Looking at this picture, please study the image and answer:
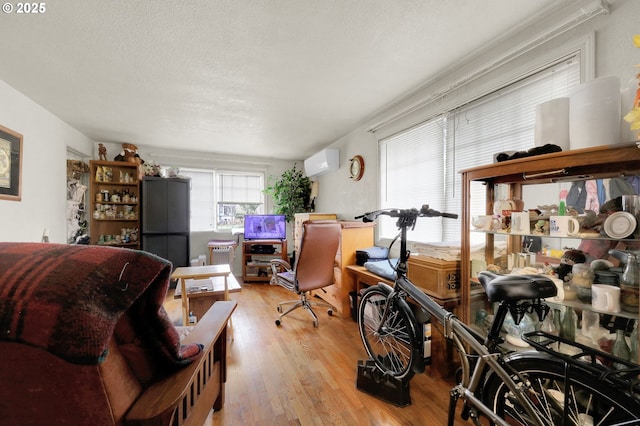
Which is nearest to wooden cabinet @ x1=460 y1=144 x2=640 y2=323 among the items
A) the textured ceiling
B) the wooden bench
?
the wooden bench

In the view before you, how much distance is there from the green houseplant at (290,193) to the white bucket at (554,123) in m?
4.04

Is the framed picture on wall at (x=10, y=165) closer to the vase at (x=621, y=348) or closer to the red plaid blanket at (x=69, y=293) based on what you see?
the red plaid blanket at (x=69, y=293)

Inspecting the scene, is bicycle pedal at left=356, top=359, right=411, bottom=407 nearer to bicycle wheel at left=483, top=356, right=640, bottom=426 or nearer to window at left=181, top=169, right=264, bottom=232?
bicycle wheel at left=483, top=356, right=640, bottom=426

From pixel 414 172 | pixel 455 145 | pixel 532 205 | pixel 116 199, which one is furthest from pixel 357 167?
pixel 116 199

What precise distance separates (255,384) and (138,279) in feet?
5.05

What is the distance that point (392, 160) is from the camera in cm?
305

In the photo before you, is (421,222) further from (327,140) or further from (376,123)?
(327,140)

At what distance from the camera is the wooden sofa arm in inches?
25.7

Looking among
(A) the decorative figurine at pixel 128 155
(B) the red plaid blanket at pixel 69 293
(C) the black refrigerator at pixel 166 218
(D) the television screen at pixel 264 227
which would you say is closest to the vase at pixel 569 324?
(B) the red plaid blanket at pixel 69 293

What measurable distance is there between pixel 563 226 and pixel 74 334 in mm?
1825

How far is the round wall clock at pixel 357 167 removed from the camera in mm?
3550

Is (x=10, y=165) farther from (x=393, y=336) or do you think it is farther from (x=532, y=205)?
(x=532, y=205)

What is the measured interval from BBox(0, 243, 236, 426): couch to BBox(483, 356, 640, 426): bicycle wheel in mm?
1350

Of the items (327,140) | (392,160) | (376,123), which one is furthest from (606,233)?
(327,140)
